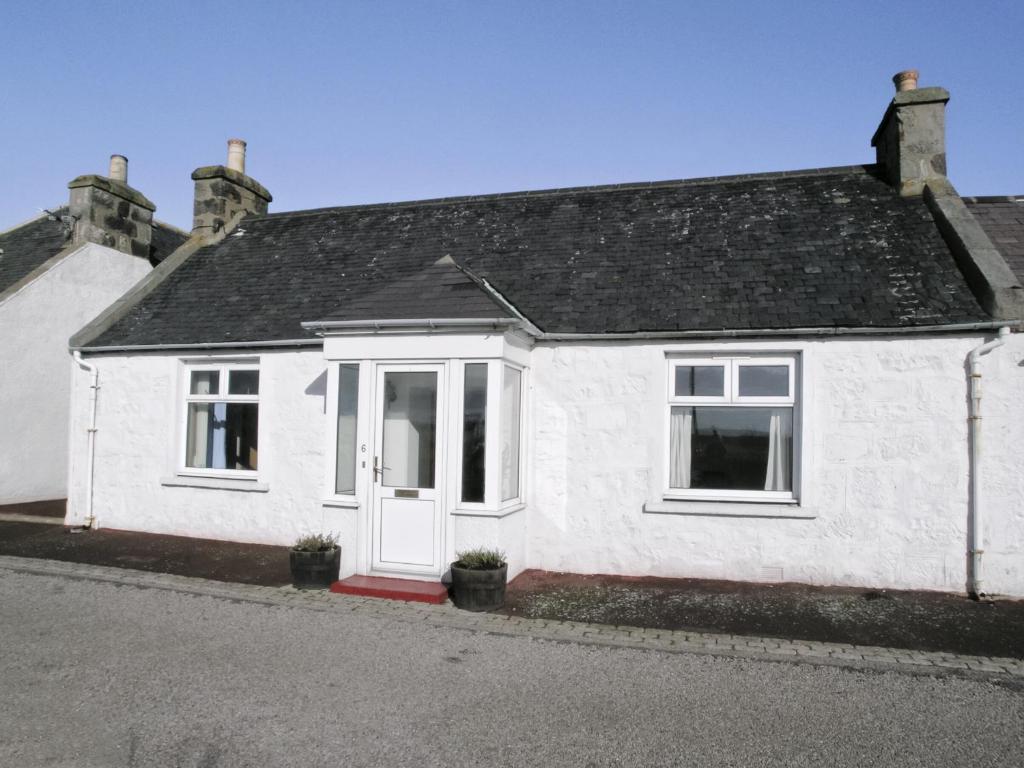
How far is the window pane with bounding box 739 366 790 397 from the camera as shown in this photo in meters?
8.66

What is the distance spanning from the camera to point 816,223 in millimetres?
10367

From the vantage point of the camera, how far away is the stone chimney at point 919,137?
34.6ft

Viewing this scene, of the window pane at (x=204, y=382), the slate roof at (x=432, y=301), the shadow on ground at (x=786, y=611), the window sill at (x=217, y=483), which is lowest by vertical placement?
the shadow on ground at (x=786, y=611)

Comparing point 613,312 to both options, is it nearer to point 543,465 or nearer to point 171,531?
point 543,465

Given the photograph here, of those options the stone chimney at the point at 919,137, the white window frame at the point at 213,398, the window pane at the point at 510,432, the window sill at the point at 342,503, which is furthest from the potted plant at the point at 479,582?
the stone chimney at the point at 919,137

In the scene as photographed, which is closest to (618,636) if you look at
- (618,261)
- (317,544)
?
(317,544)

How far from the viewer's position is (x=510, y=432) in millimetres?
8609

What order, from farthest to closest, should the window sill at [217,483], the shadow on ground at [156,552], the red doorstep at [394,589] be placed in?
the window sill at [217,483] → the shadow on ground at [156,552] → the red doorstep at [394,589]

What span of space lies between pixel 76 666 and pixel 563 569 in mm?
5312

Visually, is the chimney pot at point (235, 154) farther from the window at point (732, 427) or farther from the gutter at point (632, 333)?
the window at point (732, 427)

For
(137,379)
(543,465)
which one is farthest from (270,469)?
(543,465)

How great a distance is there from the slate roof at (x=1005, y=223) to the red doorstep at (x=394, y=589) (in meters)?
8.10

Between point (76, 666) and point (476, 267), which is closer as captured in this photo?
point (76, 666)

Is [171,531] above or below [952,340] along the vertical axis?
below
